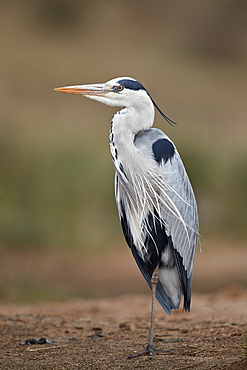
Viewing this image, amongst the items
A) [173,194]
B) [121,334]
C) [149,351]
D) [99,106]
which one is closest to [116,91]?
[173,194]

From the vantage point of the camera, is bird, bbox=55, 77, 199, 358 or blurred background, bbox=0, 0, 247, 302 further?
blurred background, bbox=0, 0, 247, 302

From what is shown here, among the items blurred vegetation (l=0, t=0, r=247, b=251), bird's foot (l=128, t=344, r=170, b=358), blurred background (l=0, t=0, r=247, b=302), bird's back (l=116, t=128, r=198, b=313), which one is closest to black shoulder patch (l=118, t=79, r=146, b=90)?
bird's back (l=116, t=128, r=198, b=313)

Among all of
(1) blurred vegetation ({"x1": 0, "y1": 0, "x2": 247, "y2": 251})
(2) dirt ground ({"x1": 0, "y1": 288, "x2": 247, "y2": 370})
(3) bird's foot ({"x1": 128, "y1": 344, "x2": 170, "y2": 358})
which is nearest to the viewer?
(2) dirt ground ({"x1": 0, "y1": 288, "x2": 247, "y2": 370})

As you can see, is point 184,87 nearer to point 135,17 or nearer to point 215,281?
point 135,17

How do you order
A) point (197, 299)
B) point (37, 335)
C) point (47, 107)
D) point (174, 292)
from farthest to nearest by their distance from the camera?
point (47, 107) → point (197, 299) → point (37, 335) → point (174, 292)

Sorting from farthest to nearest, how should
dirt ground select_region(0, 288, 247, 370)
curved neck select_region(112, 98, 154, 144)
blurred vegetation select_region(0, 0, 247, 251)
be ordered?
1. blurred vegetation select_region(0, 0, 247, 251)
2. curved neck select_region(112, 98, 154, 144)
3. dirt ground select_region(0, 288, 247, 370)

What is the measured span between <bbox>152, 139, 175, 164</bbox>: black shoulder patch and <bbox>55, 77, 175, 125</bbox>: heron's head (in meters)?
0.17

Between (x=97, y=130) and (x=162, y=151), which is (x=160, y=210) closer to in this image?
(x=162, y=151)

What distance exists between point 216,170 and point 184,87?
10.9m

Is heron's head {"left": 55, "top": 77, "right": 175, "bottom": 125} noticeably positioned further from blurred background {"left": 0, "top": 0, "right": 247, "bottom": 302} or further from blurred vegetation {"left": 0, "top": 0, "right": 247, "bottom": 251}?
blurred vegetation {"left": 0, "top": 0, "right": 247, "bottom": 251}

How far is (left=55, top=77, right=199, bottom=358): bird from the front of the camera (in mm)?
3941

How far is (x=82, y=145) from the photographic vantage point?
9.21 m

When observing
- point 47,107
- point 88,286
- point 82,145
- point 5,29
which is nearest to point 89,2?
point 5,29

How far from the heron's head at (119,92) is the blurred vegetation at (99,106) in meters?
4.04
